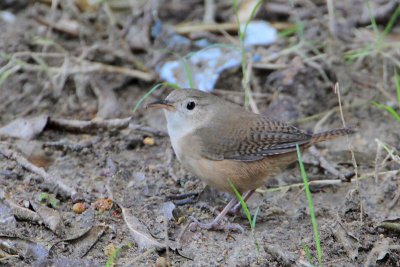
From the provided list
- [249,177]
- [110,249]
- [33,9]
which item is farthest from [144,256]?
[33,9]

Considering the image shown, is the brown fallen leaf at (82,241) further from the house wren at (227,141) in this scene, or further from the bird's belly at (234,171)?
the bird's belly at (234,171)

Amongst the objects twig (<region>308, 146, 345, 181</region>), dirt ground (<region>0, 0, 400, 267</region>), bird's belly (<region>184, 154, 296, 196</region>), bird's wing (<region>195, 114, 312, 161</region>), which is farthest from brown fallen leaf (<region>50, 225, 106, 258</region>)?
twig (<region>308, 146, 345, 181</region>)

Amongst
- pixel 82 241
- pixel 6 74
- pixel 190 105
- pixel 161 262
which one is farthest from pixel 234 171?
pixel 6 74

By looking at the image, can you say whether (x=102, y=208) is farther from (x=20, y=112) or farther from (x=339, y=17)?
(x=339, y=17)

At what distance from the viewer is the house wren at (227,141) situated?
498 centimetres

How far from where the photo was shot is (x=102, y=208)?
485cm

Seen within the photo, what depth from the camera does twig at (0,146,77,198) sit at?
16.3 ft

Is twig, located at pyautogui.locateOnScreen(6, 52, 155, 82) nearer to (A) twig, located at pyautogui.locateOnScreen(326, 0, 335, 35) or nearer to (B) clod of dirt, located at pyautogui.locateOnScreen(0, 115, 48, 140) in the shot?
(B) clod of dirt, located at pyautogui.locateOnScreen(0, 115, 48, 140)

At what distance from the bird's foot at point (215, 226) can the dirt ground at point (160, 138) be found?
0.12ft

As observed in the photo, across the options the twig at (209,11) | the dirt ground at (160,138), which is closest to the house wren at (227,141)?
the dirt ground at (160,138)

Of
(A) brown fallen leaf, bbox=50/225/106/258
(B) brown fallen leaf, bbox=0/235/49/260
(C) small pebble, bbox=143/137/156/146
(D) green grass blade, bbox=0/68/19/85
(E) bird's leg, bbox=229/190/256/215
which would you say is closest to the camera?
(B) brown fallen leaf, bbox=0/235/49/260

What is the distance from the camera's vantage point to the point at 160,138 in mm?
6145

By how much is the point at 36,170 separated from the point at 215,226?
57.6 inches

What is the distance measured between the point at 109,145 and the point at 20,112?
111cm
